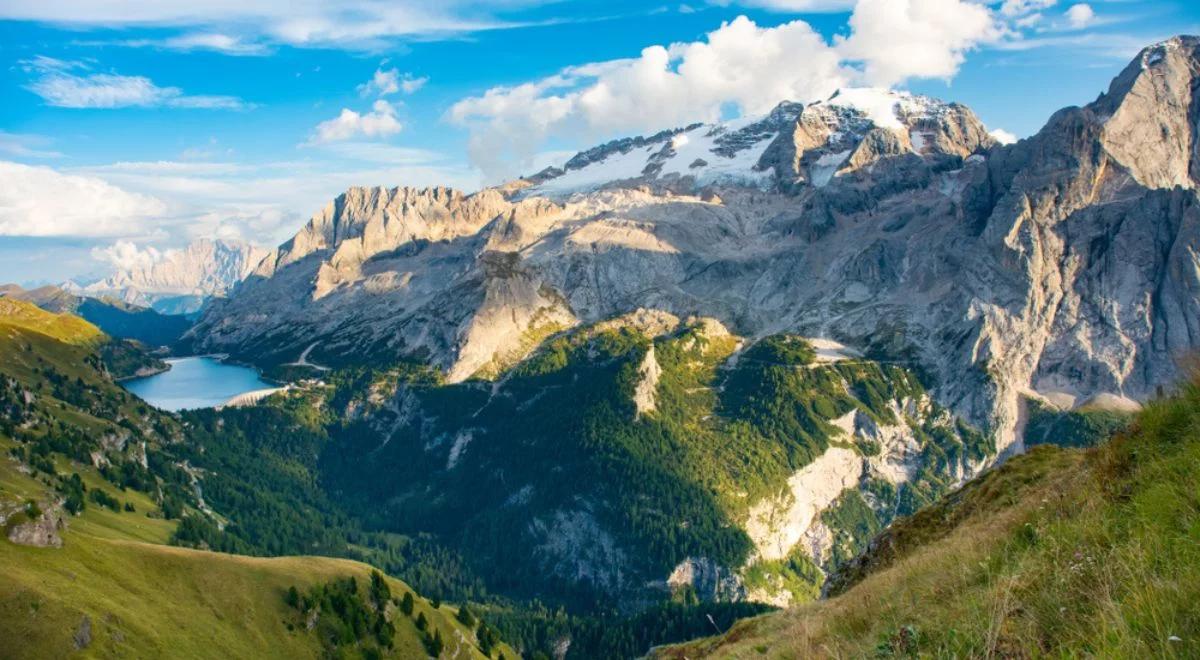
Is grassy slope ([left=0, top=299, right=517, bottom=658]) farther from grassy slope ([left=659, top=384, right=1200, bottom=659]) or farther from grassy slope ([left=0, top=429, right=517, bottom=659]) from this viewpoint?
grassy slope ([left=659, top=384, right=1200, bottom=659])

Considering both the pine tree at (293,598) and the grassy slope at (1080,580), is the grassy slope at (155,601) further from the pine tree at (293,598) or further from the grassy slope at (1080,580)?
the grassy slope at (1080,580)

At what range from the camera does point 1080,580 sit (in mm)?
7961

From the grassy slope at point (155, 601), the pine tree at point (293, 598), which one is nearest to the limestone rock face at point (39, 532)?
the grassy slope at point (155, 601)

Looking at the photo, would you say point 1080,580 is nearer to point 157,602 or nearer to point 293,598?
point 157,602

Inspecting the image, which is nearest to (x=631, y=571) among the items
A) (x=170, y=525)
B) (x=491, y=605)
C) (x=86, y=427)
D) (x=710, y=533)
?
(x=710, y=533)

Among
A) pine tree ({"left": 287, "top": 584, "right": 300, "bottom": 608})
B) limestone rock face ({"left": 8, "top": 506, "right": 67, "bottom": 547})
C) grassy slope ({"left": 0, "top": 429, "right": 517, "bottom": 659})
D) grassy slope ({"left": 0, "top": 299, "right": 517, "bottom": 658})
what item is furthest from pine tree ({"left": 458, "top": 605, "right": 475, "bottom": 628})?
limestone rock face ({"left": 8, "top": 506, "right": 67, "bottom": 547})

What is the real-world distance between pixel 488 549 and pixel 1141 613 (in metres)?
197

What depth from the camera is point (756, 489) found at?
634 ft

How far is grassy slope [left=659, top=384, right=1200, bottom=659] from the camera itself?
6098 mm

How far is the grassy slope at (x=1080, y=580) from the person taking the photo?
6.10 m

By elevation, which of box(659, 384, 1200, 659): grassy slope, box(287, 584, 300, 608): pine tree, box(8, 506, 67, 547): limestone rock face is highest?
box(659, 384, 1200, 659): grassy slope

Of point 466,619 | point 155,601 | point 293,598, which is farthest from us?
point 466,619

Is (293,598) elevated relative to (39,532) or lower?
lower

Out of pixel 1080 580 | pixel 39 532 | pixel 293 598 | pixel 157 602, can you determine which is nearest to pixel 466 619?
pixel 293 598
